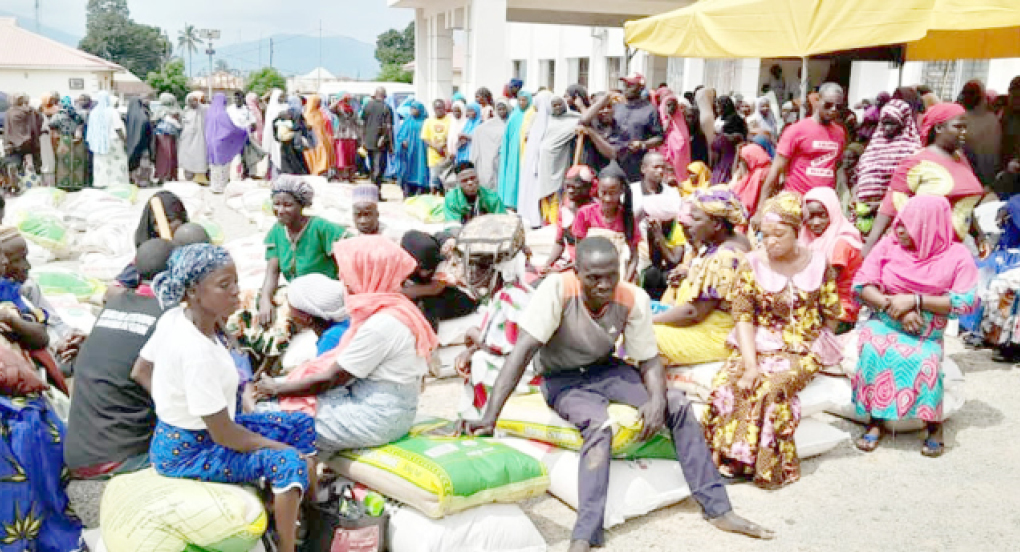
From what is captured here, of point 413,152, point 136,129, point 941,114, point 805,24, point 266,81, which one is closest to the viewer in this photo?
point 941,114

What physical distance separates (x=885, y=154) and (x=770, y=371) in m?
3.06

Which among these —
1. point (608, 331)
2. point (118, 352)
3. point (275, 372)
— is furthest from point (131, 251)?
point (608, 331)

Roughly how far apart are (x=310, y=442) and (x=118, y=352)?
0.77 meters

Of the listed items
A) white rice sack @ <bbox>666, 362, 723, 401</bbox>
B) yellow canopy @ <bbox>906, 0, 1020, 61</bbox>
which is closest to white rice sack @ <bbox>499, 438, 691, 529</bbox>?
white rice sack @ <bbox>666, 362, 723, 401</bbox>

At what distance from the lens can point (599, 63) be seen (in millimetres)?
27359

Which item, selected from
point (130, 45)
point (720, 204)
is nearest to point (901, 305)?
point (720, 204)

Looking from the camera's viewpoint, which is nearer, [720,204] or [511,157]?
[720,204]

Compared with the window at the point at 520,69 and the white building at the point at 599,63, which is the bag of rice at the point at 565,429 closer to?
the white building at the point at 599,63

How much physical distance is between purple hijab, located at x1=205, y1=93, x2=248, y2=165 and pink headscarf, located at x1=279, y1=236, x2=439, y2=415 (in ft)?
38.2

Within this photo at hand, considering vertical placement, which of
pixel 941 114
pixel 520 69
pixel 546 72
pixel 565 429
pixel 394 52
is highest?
pixel 394 52

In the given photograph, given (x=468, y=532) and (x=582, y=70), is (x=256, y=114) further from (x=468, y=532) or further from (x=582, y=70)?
(x=582, y=70)

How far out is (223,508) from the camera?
288 cm

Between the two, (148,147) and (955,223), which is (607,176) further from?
(148,147)

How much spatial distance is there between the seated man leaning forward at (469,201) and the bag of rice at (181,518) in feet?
11.5
